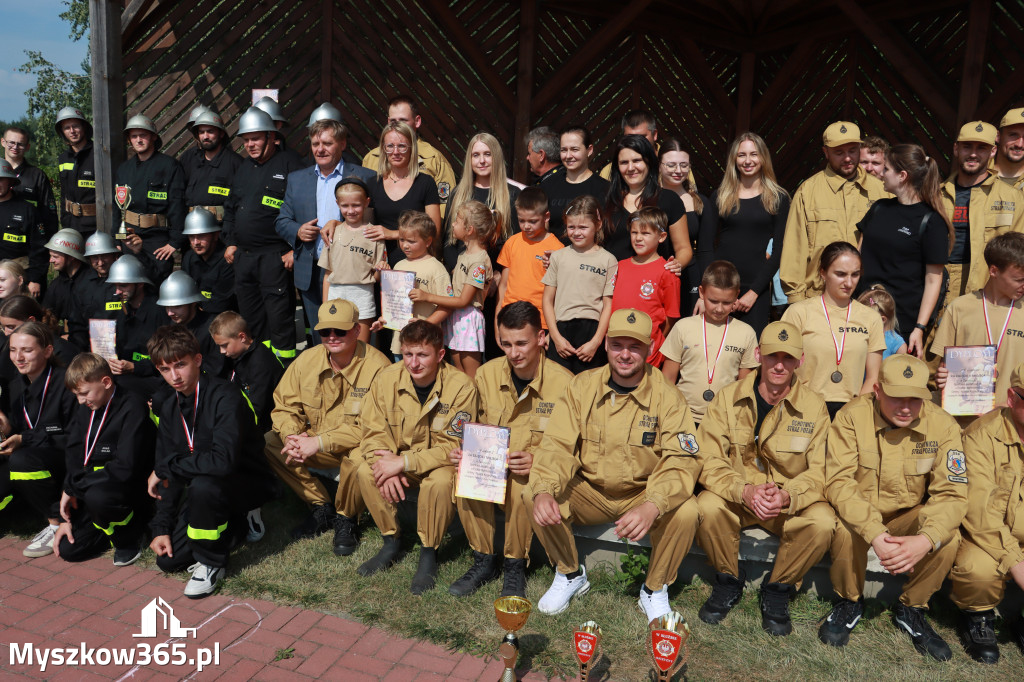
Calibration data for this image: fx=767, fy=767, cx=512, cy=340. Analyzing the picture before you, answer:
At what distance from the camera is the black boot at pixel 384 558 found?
4.79 metres

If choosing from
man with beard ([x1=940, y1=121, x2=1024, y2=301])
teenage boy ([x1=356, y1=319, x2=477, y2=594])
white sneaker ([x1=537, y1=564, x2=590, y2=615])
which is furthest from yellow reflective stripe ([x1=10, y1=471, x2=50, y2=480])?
man with beard ([x1=940, y1=121, x2=1024, y2=301])

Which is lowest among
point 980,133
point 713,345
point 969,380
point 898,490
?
point 898,490

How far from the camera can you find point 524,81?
10438 millimetres

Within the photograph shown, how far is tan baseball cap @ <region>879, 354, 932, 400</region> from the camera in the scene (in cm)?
407

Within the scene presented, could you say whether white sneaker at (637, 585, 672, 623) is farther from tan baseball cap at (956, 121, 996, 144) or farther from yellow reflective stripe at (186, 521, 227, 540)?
tan baseball cap at (956, 121, 996, 144)

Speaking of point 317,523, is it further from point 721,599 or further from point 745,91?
point 745,91

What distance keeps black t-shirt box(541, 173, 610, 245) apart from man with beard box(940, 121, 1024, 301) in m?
2.46

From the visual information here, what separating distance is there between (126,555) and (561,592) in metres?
2.83

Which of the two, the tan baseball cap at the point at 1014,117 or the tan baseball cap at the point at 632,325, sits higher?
the tan baseball cap at the point at 1014,117

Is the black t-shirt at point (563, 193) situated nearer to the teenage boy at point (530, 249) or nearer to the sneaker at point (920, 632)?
the teenage boy at point (530, 249)

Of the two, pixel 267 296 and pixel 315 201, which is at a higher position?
pixel 315 201

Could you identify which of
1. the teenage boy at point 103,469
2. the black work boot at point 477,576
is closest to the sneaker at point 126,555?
the teenage boy at point 103,469

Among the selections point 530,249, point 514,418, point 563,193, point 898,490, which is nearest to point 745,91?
point 563,193

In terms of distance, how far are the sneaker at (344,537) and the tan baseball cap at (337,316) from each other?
1271 millimetres
